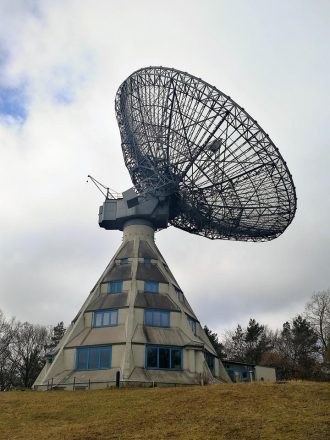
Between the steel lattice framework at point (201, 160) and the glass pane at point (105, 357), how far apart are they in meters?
15.3

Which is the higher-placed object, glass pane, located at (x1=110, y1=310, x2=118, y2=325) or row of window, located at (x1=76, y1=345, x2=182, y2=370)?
glass pane, located at (x1=110, y1=310, x2=118, y2=325)

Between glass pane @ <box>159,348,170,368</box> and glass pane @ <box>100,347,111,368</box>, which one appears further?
glass pane @ <box>159,348,170,368</box>

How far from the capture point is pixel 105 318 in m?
43.2

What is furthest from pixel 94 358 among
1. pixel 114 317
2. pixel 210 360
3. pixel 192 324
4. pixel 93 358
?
pixel 210 360

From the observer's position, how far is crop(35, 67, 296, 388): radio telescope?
1512 inches

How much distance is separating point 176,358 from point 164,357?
115 centimetres

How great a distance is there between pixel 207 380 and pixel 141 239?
1645cm

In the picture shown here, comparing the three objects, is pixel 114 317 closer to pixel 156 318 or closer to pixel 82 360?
pixel 156 318

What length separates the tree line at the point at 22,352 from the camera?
246 feet

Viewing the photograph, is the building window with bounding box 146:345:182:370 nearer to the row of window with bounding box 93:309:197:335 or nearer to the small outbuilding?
the row of window with bounding box 93:309:197:335

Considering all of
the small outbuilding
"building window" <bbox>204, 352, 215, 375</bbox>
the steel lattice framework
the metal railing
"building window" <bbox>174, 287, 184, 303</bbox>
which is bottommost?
the metal railing

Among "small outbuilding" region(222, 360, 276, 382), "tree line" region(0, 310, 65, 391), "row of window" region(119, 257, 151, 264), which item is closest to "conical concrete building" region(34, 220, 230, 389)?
"row of window" region(119, 257, 151, 264)

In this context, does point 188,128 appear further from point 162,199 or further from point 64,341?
point 64,341

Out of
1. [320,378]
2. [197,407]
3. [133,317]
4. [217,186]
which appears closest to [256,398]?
[197,407]
